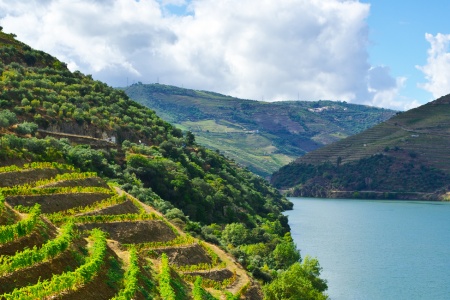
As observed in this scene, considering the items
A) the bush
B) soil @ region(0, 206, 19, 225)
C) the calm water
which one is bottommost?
the calm water

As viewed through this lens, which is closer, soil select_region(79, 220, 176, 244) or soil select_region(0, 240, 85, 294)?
soil select_region(0, 240, 85, 294)

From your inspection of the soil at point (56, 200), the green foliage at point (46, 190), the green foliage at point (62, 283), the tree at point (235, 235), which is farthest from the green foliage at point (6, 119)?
the green foliage at point (62, 283)

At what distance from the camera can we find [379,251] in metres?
106

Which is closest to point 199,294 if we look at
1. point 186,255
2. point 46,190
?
point 186,255

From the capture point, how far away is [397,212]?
18225cm

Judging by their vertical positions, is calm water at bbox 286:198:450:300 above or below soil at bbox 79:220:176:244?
below

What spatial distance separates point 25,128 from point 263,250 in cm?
3487

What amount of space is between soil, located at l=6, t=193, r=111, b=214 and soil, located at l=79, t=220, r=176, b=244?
3.56m

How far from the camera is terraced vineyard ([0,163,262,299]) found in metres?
25.0

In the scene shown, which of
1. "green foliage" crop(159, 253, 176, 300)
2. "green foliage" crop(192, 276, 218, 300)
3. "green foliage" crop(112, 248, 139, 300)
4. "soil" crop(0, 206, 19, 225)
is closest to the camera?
"green foliage" crop(112, 248, 139, 300)

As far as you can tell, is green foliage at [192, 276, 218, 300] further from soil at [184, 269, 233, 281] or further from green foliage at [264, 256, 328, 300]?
green foliage at [264, 256, 328, 300]

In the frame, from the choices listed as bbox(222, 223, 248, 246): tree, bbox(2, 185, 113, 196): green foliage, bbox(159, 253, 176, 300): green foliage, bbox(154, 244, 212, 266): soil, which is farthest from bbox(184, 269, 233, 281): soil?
bbox(222, 223, 248, 246): tree

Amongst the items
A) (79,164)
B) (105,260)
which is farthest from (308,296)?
(79,164)

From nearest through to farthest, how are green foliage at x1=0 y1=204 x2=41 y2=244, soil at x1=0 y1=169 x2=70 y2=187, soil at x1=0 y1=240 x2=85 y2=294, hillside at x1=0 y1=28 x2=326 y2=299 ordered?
1. soil at x1=0 y1=240 x2=85 y2=294
2. green foliage at x1=0 y1=204 x2=41 y2=244
3. hillside at x1=0 y1=28 x2=326 y2=299
4. soil at x1=0 y1=169 x2=70 y2=187
